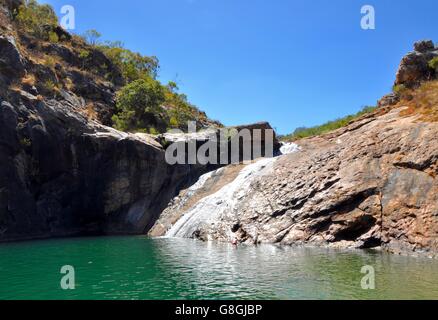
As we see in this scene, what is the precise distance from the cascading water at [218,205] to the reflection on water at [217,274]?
9.20m

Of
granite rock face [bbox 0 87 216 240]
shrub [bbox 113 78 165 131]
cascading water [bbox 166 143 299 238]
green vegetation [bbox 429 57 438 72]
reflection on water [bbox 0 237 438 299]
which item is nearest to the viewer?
reflection on water [bbox 0 237 438 299]

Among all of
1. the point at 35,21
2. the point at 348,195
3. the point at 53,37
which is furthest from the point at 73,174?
the point at 348,195

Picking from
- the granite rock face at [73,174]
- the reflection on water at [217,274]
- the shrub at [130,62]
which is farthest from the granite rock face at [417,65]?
the shrub at [130,62]

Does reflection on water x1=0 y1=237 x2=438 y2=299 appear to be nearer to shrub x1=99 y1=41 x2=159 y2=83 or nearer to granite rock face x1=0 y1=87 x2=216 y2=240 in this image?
granite rock face x1=0 y1=87 x2=216 y2=240

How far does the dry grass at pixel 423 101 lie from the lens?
39.1m

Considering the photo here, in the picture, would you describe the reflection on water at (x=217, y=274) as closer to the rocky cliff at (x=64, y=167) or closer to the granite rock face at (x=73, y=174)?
the granite rock face at (x=73, y=174)

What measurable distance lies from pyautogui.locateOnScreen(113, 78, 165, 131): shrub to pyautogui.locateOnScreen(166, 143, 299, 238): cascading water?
945 inches

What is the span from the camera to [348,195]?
34.6m

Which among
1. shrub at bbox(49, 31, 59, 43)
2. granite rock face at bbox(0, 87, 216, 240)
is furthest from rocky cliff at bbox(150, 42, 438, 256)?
shrub at bbox(49, 31, 59, 43)

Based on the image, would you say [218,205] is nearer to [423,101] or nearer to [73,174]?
[73,174]

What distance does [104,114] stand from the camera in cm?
6712

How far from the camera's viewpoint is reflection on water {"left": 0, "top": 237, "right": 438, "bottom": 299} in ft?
61.7

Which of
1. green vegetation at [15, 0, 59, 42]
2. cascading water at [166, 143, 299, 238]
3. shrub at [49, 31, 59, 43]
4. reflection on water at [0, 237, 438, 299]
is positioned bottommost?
reflection on water at [0, 237, 438, 299]
